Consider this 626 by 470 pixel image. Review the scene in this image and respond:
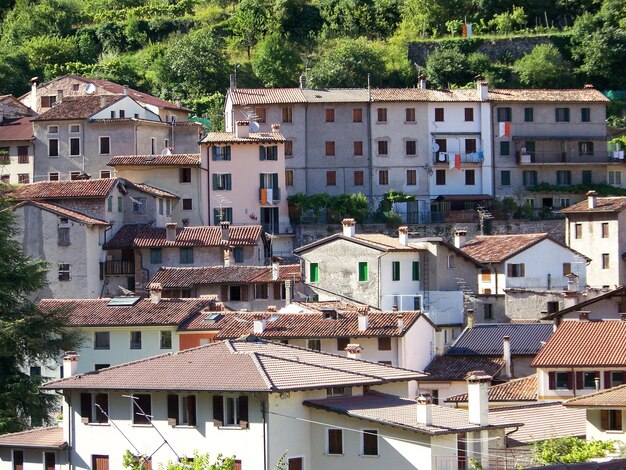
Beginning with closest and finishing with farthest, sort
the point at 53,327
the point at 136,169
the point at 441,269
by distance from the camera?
the point at 53,327 → the point at 441,269 → the point at 136,169

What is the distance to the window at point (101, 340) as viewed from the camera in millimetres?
62469

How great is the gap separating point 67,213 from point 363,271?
11.9 meters

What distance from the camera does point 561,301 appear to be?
72.4 meters

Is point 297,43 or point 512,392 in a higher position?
point 297,43

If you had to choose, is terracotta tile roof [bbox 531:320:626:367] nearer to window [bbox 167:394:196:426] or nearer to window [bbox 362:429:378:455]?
window [bbox 362:429:378:455]

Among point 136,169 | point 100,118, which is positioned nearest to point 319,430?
point 136,169

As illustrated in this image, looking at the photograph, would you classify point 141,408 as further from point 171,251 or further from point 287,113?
point 287,113

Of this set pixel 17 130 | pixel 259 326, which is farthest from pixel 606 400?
pixel 17 130

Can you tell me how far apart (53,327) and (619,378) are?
1636 centimetres

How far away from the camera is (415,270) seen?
232 feet

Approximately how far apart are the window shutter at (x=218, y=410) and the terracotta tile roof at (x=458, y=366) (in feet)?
55.9

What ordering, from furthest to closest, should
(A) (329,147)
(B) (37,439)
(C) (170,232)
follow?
1. (A) (329,147)
2. (C) (170,232)
3. (B) (37,439)

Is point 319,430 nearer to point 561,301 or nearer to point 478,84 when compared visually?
point 561,301

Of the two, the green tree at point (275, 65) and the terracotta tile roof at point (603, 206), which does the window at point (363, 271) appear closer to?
the terracotta tile roof at point (603, 206)
